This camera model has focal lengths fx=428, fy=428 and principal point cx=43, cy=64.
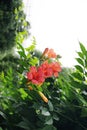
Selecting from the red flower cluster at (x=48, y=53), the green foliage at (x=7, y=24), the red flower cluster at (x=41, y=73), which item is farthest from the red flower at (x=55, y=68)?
the green foliage at (x=7, y=24)

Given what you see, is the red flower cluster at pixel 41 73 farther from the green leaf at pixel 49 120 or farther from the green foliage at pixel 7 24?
the green foliage at pixel 7 24

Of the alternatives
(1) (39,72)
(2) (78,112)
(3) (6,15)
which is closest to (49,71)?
(1) (39,72)

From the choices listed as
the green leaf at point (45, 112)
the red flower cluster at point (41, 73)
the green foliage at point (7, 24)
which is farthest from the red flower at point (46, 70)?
the green foliage at point (7, 24)

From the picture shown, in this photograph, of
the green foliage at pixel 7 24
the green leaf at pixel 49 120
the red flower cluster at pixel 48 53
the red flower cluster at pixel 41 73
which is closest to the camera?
the green leaf at pixel 49 120

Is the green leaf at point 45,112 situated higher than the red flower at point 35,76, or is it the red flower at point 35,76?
the red flower at point 35,76

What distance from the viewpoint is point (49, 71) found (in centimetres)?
104

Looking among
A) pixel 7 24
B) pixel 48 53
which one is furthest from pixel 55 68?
pixel 7 24

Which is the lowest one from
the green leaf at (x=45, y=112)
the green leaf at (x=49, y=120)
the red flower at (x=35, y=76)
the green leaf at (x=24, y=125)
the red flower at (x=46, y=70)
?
the green leaf at (x=24, y=125)

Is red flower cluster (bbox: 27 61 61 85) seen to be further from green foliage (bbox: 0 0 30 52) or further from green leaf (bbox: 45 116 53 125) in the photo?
green foliage (bbox: 0 0 30 52)

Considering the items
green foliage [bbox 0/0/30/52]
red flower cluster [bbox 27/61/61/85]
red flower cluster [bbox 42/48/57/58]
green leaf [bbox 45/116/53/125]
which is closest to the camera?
green leaf [bbox 45/116/53/125]

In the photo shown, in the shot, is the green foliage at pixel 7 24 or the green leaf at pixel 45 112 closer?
the green leaf at pixel 45 112

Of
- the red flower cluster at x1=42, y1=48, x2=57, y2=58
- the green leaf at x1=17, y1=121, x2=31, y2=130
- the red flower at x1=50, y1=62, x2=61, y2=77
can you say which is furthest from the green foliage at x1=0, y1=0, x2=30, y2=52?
the green leaf at x1=17, y1=121, x2=31, y2=130

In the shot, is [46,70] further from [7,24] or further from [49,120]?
[7,24]

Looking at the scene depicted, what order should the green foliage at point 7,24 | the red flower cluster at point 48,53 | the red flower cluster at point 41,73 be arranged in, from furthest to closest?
the green foliage at point 7,24 → the red flower cluster at point 48,53 → the red flower cluster at point 41,73
